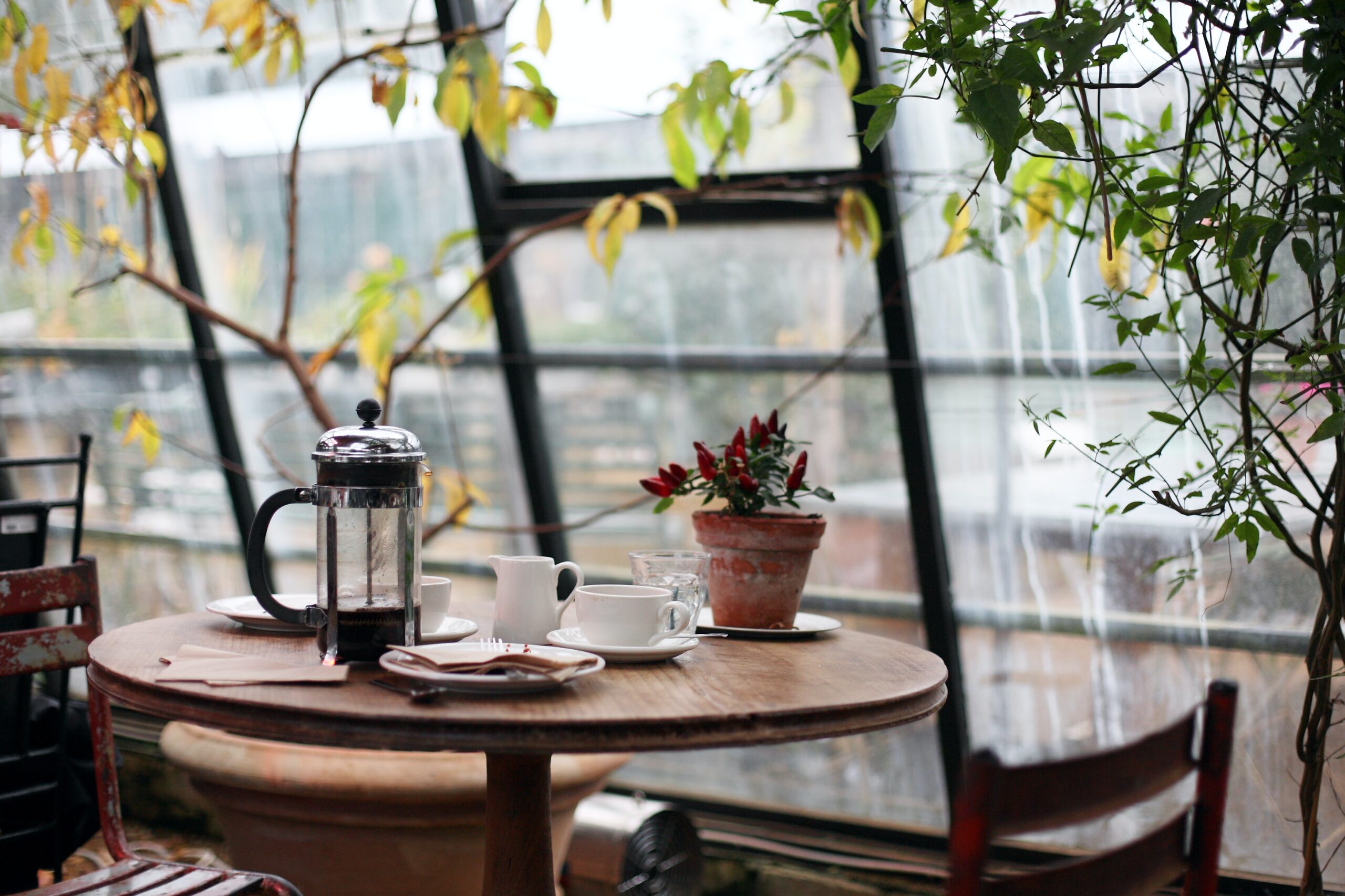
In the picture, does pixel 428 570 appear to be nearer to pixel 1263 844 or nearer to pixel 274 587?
pixel 274 587

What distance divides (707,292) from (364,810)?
1376mm

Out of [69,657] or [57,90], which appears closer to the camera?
[69,657]

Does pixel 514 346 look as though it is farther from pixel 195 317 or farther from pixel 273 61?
pixel 195 317

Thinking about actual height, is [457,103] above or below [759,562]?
above

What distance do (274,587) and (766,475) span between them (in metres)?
2.20

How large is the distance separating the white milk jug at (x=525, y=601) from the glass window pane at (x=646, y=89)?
4.52 ft

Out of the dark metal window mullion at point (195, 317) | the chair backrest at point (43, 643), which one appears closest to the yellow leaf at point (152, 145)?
the dark metal window mullion at point (195, 317)

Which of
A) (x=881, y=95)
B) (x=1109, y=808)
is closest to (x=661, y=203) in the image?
(x=881, y=95)

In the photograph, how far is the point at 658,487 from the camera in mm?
1627

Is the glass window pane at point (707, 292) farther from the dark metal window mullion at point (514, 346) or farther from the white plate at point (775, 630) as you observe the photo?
the white plate at point (775, 630)

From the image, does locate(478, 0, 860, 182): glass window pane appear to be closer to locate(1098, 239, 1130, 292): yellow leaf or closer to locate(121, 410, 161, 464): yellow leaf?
locate(1098, 239, 1130, 292): yellow leaf

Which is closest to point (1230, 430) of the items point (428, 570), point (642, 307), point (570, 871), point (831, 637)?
point (831, 637)

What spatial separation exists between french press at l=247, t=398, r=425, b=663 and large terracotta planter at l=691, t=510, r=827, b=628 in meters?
0.43

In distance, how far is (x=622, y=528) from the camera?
297 cm
